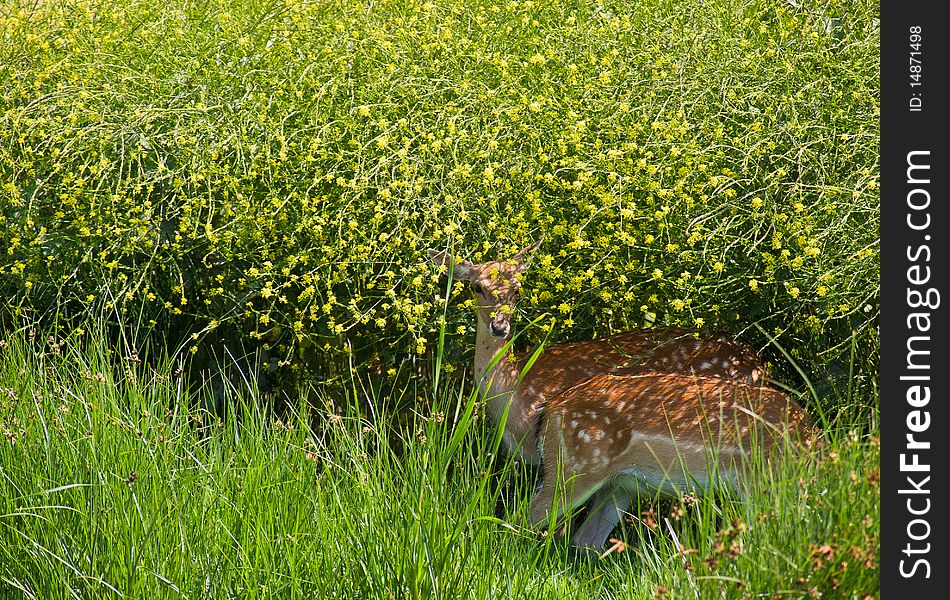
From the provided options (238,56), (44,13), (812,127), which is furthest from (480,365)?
(44,13)

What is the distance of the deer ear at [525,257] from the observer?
4.26 metres

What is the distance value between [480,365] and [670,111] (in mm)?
1228

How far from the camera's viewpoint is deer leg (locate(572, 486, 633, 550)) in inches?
170

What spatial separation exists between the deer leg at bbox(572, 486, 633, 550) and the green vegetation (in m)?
0.12

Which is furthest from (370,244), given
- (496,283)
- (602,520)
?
(602,520)

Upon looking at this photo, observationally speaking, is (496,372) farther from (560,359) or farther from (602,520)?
(602,520)

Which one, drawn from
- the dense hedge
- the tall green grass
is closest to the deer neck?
the dense hedge

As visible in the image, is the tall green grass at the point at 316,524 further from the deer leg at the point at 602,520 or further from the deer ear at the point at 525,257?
the deer ear at the point at 525,257

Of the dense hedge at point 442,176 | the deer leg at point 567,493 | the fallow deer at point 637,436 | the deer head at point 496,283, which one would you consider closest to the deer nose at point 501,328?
the deer head at point 496,283

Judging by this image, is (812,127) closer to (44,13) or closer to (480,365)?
(480,365)

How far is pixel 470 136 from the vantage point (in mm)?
4559

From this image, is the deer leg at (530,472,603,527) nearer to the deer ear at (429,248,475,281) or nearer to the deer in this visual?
the deer
